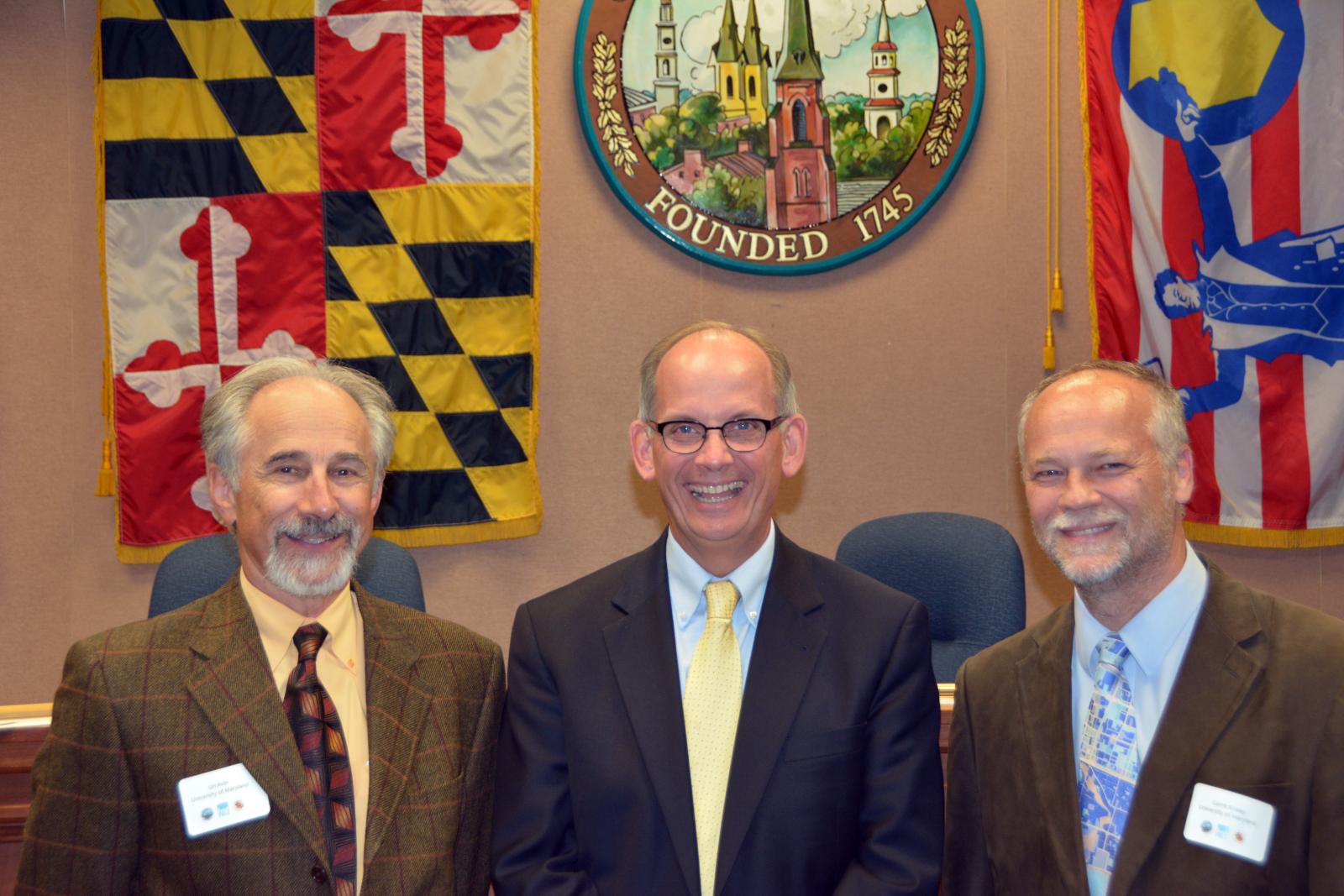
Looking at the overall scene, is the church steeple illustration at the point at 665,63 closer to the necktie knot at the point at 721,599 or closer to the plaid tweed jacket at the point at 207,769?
the necktie knot at the point at 721,599

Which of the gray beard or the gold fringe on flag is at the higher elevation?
the gold fringe on flag

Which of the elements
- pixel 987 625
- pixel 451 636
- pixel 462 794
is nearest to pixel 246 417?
pixel 451 636

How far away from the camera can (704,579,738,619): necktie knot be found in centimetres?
222

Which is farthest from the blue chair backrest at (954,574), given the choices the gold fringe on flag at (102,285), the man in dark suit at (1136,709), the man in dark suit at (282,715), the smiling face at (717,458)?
the gold fringe on flag at (102,285)

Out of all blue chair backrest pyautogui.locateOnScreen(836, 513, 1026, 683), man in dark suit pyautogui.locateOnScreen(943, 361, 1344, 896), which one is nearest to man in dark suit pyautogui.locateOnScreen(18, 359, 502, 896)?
man in dark suit pyautogui.locateOnScreen(943, 361, 1344, 896)

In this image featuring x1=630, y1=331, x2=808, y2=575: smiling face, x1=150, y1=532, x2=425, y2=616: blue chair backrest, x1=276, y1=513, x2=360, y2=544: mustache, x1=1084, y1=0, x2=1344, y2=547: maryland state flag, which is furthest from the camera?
x1=1084, y1=0, x2=1344, y2=547: maryland state flag

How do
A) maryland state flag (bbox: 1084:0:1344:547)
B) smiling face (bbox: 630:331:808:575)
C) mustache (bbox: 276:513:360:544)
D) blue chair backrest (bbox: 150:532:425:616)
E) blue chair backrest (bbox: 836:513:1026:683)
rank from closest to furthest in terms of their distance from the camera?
mustache (bbox: 276:513:360:544) < smiling face (bbox: 630:331:808:575) < blue chair backrest (bbox: 150:532:425:616) < blue chair backrest (bbox: 836:513:1026:683) < maryland state flag (bbox: 1084:0:1344:547)

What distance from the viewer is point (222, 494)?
2.22 metres

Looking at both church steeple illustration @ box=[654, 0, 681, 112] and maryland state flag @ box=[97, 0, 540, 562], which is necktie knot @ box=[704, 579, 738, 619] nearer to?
maryland state flag @ box=[97, 0, 540, 562]

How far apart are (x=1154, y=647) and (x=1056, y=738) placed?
0.23 metres

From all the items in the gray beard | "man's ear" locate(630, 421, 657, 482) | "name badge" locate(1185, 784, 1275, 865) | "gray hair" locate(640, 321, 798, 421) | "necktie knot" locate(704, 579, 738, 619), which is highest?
"gray hair" locate(640, 321, 798, 421)

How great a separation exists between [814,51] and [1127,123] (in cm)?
118

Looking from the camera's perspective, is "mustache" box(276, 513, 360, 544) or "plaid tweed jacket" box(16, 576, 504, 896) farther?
"mustache" box(276, 513, 360, 544)

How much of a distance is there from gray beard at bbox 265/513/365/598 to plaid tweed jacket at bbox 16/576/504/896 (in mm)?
97
